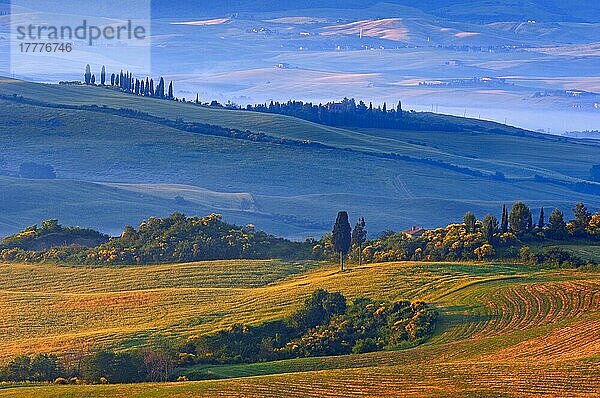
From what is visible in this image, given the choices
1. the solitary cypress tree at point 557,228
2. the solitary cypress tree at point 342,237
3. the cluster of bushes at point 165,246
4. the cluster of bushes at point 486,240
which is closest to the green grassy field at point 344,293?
the solitary cypress tree at point 342,237

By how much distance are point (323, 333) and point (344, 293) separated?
497cm

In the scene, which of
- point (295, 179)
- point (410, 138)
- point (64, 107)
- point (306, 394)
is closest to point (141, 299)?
point (306, 394)

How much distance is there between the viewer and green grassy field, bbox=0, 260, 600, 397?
34406mm

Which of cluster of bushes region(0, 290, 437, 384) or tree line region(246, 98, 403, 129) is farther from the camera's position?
tree line region(246, 98, 403, 129)

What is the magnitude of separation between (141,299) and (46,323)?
14.4ft

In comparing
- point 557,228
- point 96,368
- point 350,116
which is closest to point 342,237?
point 557,228

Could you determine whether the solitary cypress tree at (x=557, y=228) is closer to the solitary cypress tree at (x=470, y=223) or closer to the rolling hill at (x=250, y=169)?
the solitary cypress tree at (x=470, y=223)

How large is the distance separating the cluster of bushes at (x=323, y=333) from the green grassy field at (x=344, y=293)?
3.44 feet

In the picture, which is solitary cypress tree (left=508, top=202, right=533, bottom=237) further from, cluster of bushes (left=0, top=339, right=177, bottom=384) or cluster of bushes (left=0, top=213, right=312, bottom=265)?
cluster of bushes (left=0, top=339, right=177, bottom=384)

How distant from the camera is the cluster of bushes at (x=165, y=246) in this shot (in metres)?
65.6

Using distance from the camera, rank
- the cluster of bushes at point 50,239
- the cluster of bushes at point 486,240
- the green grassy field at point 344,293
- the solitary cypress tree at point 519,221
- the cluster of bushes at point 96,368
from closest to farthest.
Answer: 1. the green grassy field at point 344,293
2. the cluster of bushes at point 96,368
3. the cluster of bushes at point 486,240
4. the solitary cypress tree at point 519,221
5. the cluster of bushes at point 50,239

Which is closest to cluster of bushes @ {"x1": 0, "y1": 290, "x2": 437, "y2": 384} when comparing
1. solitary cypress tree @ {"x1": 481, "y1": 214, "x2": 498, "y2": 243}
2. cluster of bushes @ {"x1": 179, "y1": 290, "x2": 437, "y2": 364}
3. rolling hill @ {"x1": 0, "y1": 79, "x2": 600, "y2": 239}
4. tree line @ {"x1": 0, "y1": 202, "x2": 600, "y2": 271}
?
cluster of bushes @ {"x1": 179, "y1": 290, "x2": 437, "y2": 364}

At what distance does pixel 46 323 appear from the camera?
50.7m

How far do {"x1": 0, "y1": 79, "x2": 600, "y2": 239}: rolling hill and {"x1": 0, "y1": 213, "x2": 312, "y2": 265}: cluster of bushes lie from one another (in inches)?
1814
